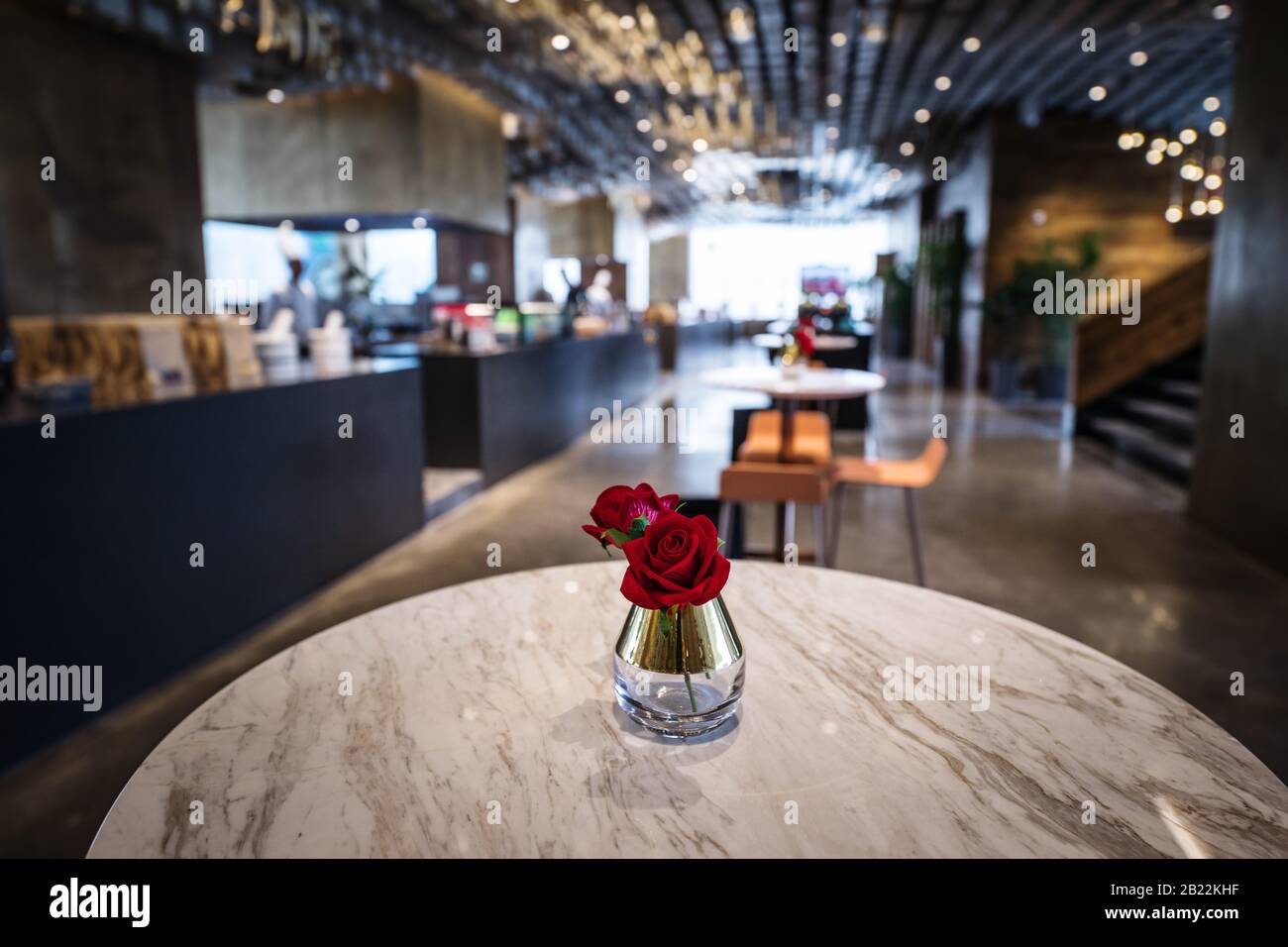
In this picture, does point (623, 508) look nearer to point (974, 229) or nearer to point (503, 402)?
point (503, 402)

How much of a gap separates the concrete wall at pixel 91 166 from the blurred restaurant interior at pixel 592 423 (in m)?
0.03

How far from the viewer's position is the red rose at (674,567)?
899 millimetres

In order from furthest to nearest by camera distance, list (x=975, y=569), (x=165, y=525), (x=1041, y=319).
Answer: (x=1041, y=319) < (x=975, y=569) < (x=165, y=525)

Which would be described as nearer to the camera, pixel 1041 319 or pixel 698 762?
pixel 698 762

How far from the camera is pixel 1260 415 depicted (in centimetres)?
465

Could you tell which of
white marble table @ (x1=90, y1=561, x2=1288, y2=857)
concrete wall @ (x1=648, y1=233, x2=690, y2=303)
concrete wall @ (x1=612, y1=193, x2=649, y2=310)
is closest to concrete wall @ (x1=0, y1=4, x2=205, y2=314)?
white marble table @ (x1=90, y1=561, x2=1288, y2=857)

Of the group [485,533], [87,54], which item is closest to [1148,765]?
[485,533]

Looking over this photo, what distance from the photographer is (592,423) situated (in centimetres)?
925

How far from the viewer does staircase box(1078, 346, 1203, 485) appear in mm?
6773

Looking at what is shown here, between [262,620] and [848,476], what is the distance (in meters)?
2.46

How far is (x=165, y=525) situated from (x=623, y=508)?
258cm

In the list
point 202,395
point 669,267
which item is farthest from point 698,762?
point 669,267

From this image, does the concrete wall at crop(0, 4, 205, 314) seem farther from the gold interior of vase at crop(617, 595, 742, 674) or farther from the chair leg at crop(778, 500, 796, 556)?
the gold interior of vase at crop(617, 595, 742, 674)

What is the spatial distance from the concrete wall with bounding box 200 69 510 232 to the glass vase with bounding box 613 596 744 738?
31.0 feet
